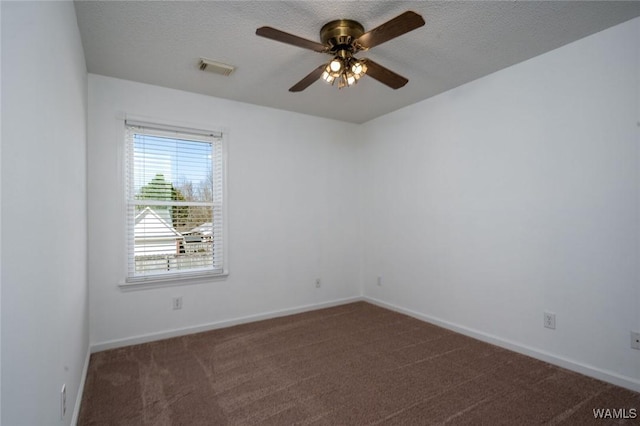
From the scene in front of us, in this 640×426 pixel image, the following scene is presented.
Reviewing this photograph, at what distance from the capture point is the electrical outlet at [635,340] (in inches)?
90.7

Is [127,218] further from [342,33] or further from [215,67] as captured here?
[342,33]

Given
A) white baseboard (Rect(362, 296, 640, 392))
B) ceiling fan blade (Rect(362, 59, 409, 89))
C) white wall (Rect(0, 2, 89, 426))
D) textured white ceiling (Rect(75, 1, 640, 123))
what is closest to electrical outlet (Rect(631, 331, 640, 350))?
white baseboard (Rect(362, 296, 640, 392))

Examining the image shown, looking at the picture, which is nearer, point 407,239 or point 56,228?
point 56,228

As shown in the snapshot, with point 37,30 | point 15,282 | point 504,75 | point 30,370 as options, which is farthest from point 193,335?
point 504,75

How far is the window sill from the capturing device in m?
3.22

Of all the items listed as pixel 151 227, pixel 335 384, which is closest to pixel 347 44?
pixel 335 384

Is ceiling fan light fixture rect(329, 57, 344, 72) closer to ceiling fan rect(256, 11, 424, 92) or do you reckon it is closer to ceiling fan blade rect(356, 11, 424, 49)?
ceiling fan rect(256, 11, 424, 92)

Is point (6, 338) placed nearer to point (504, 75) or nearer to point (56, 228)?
point (56, 228)

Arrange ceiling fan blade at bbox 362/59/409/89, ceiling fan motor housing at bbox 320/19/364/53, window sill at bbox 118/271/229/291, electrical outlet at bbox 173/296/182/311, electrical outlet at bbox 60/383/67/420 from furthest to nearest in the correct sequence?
1. electrical outlet at bbox 173/296/182/311
2. window sill at bbox 118/271/229/291
3. ceiling fan blade at bbox 362/59/409/89
4. ceiling fan motor housing at bbox 320/19/364/53
5. electrical outlet at bbox 60/383/67/420

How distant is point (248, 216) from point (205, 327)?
50.8 inches

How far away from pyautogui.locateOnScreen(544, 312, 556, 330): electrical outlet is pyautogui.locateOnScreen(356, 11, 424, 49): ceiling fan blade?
2.50m

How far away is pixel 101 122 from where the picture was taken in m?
3.11

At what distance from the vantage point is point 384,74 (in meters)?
2.47

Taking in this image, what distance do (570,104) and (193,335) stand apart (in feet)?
13.2
